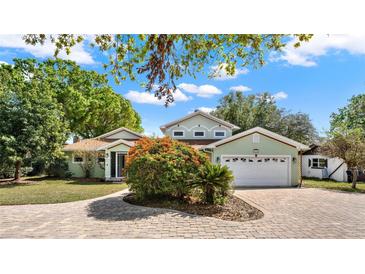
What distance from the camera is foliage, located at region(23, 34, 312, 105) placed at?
3910 millimetres

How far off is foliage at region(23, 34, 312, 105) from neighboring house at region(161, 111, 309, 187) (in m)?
1.17

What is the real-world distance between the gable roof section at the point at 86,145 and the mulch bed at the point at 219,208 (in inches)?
141

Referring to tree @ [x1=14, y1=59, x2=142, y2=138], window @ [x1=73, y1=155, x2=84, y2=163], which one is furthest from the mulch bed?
window @ [x1=73, y1=155, x2=84, y2=163]

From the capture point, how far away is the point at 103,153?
35.6 feet

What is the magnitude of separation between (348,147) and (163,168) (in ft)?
23.3

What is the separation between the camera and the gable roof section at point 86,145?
8.19m

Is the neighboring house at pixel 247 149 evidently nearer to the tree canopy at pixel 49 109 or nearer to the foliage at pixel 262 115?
the foliage at pixel 262 115

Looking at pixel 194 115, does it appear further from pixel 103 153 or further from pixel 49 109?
pixel 103 153

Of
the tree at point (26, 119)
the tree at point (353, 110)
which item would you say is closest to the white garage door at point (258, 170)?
the tree at point (353, 110)
